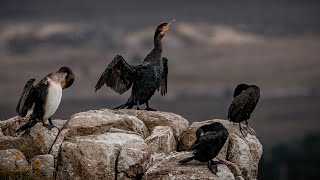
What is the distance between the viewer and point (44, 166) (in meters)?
19.7

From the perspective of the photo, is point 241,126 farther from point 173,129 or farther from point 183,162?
point 183,162

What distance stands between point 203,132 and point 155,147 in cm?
172

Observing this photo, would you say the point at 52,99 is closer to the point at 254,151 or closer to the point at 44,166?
the point at 44,166

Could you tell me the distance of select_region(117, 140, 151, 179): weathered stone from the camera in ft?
63.6

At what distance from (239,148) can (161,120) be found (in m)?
2.27

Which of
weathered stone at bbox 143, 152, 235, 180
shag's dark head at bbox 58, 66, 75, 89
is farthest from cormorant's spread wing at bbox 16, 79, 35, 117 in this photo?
weathered stone at bbox 143, 152, 235, 180

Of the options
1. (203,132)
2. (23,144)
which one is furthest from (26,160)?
(203,132)

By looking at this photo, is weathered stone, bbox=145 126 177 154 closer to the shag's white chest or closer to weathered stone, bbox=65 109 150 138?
weathered stone, bbox=65 109 150 138

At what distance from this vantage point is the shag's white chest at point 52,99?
2072 cm

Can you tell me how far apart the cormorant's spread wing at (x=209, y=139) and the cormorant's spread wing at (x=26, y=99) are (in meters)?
4.71

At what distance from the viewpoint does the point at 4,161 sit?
19.8 metres

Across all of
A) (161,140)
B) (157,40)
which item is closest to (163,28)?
(157,40)

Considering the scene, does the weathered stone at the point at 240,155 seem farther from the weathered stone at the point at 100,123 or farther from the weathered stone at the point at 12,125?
the weathered stone at the point at 12,125

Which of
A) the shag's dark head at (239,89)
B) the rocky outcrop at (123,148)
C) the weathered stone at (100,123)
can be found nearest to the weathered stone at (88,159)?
the rocky outcrop at (123,148)
